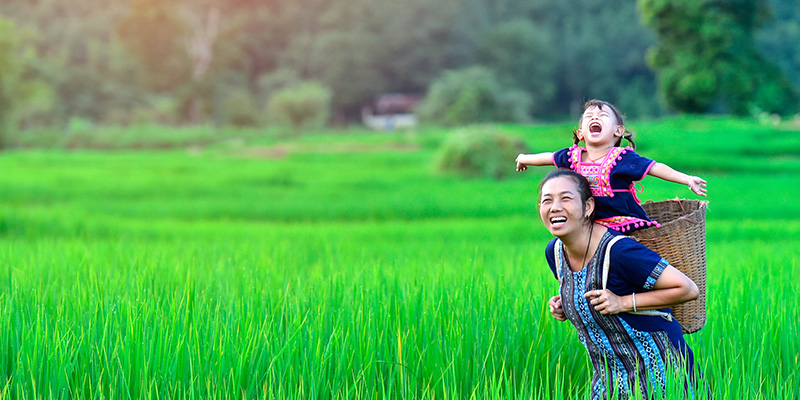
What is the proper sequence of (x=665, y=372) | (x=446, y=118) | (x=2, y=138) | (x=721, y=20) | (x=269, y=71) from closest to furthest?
(x=665, y=372), (x=2, y=138), (x=721, y=20), (x=446, y=118), (x=269, y=71)

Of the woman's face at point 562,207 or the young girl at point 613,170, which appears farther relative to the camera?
the young girl at point 613,170

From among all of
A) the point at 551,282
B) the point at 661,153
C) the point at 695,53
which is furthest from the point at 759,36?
the point at 551,282

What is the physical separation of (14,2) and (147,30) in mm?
9231

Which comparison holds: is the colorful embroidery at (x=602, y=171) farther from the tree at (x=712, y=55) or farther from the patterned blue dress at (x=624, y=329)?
the tree at (x=712, y=55)

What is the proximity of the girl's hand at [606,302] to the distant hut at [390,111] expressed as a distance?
33203mm

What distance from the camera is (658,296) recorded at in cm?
203

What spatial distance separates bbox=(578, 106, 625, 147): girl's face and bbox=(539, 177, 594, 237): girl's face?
26 centimetres

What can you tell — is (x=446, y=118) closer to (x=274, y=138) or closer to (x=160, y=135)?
(x=274, y=138)

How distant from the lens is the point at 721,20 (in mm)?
24375

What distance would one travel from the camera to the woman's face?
2.04m

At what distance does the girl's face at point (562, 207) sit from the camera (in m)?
2.04

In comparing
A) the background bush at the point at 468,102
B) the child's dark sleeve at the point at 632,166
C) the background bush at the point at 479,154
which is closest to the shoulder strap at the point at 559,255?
the child's dark sleeve at the point at 632,166

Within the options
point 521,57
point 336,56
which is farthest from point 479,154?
point 521,57

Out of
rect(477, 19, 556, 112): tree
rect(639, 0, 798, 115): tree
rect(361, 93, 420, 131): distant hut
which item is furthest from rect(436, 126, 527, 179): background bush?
rect(477, 19, 556, 112): tree
